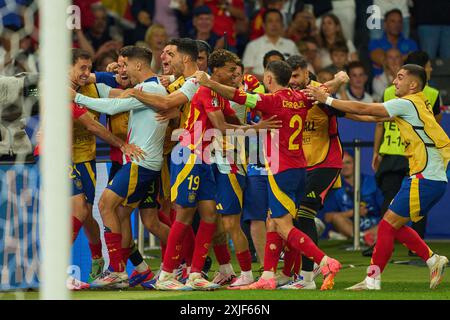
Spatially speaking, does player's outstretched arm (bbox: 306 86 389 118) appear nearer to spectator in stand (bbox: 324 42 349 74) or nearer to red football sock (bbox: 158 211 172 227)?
red football sock (bbox: 158 211 172 227)

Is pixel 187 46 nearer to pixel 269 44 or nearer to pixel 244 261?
pixel 244 261

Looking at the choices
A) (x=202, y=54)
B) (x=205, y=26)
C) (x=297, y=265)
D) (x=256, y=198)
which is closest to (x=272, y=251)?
(x=297, y=265)

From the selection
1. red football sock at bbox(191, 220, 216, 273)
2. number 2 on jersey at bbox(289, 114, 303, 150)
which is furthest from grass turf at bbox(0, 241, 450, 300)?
number 2 on jersey at bbox(289, 114, 303, 150)

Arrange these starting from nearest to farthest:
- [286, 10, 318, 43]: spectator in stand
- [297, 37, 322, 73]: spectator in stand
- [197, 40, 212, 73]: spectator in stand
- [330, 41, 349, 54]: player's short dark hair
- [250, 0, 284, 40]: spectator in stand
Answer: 1. [197, 40, 212, 73]: spectator in stand
2. [330, 41, 349, 54]: player's short dark hair
3. [297, 37, 322, 73]: spectator in stand
4. [286, 10, 318, 43]: spectator in stand
5. [250, 0, 284, 40]: spectator in stand

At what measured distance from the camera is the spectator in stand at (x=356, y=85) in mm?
17094

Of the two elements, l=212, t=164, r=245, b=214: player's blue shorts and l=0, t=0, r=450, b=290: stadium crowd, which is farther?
l=212, t=164, r=245, b=214: player's blue shorts

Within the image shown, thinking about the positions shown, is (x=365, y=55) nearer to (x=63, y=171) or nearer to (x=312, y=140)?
(x=312, y=140)

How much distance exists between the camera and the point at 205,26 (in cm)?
1773

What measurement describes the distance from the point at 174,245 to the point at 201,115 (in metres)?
1.19

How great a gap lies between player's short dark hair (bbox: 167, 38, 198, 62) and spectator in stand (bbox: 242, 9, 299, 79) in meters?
6.16

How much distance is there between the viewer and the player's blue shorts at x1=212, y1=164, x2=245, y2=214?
37.5ft

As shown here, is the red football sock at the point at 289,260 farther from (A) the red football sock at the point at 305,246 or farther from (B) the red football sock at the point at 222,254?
(A) the red football sock at the point at 305,246

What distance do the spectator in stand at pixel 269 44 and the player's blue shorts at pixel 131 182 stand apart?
6.62m

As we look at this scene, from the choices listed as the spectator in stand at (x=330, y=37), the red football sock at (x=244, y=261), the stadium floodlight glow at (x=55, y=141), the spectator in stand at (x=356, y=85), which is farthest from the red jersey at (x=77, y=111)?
the spectator in stand at (x=330, y=37)
